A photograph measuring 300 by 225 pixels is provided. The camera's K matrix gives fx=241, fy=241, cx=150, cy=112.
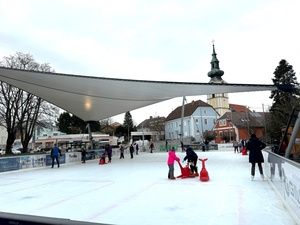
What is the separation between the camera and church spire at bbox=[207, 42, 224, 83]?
56812 millimetres

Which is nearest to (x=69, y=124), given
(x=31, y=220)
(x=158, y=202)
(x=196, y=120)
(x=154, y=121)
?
(x=154, y=121)

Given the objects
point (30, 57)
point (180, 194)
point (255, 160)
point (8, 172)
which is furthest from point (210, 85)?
point (30, 57)

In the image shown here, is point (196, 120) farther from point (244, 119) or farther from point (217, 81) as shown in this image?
point (217, 81)

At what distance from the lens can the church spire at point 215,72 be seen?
56.8 meters

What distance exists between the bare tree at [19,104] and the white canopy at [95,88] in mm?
7750

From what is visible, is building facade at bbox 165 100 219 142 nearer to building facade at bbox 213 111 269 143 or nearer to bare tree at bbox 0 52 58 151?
building facade at bbox 213 111 269 143

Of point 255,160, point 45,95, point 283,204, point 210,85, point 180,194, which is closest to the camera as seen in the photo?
A: point 283,204

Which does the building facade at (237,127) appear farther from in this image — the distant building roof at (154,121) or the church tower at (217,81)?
the distant building roof at (154,121)

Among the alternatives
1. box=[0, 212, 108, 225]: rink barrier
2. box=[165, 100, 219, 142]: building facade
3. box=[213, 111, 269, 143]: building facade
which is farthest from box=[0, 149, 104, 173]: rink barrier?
box=[165, 100, 219, 142]: building facade

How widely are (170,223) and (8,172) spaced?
33.2 feet

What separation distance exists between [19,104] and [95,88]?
1298 centimetres

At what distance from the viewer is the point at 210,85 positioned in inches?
392

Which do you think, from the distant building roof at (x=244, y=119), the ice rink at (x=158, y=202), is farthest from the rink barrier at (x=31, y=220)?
the distant building roof at (x=244, y=119)

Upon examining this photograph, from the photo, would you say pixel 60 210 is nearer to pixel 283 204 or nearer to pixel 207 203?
pixel 207 203
